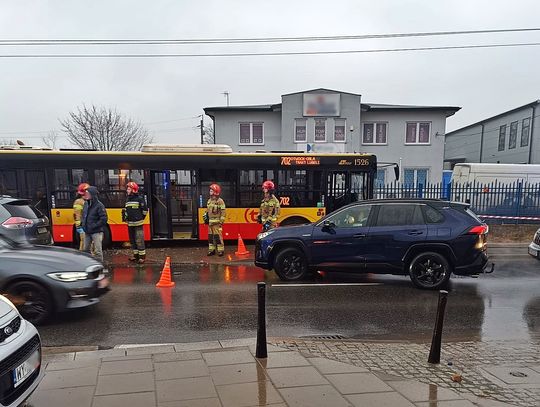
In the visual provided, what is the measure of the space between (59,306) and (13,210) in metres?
3.68

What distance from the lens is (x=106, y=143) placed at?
109 feet

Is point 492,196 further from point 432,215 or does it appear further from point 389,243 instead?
point 389,243

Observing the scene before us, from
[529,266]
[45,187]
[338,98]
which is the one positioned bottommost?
[529,266]

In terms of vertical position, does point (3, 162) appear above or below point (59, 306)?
above

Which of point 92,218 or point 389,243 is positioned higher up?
point 92,218

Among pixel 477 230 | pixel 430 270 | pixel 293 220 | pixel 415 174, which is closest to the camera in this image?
pixel 477 230

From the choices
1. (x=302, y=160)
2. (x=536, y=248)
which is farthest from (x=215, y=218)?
(x=536, y=248)

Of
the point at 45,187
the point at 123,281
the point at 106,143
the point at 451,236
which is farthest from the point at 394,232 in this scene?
the point at 106,143

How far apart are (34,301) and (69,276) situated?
561mm

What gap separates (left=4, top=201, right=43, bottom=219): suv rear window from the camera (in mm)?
8039

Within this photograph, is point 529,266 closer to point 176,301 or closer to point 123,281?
point 176,301

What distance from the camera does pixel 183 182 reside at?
39.0 feet

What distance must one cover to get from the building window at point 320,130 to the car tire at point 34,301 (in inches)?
895

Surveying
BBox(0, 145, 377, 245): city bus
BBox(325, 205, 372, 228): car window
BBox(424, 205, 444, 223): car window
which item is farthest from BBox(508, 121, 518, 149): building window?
BBox(325, 205, 372, 228): car window
